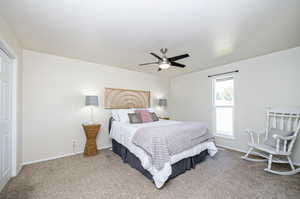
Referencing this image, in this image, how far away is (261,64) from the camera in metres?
3.14

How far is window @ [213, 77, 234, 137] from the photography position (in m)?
3.73

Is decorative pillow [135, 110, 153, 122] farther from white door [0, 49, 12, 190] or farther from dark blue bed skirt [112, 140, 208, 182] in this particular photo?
white door [0, 49, 12, 190]

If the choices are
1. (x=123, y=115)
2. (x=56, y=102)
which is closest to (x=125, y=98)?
(x=123, y=115)

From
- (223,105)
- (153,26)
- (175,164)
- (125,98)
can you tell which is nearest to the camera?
(153,26)

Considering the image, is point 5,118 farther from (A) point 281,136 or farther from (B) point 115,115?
(A) point 281,136

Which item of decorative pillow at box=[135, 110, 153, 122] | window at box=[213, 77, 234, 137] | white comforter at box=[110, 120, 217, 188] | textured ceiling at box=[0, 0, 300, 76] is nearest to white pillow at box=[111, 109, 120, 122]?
white comforter at box=[110, 120, 217, 188]

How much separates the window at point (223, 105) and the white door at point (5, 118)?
4.73 m

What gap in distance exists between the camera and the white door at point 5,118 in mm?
1872

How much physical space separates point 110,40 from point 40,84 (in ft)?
6.51

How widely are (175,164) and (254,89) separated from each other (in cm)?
279

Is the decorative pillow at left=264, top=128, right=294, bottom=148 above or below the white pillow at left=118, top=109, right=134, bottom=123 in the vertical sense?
below

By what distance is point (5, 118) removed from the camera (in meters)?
2.00

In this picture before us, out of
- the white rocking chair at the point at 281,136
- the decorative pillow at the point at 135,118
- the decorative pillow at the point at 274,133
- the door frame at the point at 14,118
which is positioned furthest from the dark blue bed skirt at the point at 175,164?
the door frame at the point at 14,118

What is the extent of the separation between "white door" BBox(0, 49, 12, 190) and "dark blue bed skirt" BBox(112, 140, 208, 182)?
6.13ft
